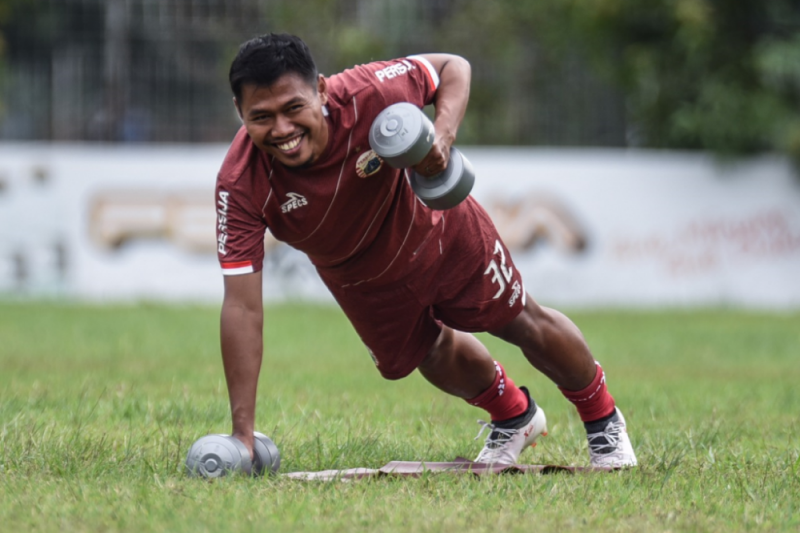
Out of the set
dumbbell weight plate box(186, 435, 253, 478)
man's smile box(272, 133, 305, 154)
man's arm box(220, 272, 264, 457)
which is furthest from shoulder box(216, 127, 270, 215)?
dumbbell weight plate box(186, 435, 253, 478)

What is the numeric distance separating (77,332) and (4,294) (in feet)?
13.2

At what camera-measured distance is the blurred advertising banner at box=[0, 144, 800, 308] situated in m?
15.4

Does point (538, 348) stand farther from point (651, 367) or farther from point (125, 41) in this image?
point (125, 41)

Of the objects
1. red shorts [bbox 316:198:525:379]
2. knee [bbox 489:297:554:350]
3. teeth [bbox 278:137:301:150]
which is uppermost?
teeth [bbox 278:137:301:150]

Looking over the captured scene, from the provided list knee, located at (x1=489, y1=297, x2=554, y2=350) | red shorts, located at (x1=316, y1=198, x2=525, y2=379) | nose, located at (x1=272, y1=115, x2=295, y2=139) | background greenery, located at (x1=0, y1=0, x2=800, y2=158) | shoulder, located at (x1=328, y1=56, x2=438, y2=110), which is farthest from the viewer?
background greenery, located at (x1=0, y1=0, x2=800, y2=158)

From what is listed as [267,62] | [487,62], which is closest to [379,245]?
[267,62]

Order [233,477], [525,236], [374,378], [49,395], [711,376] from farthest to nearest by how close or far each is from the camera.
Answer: [525,236] → [711,376] → [374,378] → [49,395] → [233,477]

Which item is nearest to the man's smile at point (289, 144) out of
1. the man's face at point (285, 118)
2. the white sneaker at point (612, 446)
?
the man's face at point (285, 118)

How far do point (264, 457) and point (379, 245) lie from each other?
3.17 ft

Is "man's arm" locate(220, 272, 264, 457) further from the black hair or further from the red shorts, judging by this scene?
the black hair

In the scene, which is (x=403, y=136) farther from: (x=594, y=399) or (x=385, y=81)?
(x=594, y=399)

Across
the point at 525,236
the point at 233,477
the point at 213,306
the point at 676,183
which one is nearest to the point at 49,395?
the point at 233,477

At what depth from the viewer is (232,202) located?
173 inches

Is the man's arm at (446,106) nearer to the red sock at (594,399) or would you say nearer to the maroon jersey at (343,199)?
the maroon jersey at (343,199)
